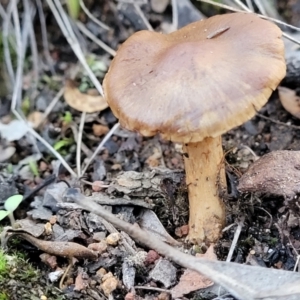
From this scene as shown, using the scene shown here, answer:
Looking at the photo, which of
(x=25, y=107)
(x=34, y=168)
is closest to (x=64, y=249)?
(x=34, y=168)

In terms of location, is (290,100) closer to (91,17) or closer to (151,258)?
(151,258)

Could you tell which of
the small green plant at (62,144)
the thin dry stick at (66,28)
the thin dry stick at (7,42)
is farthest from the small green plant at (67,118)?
the thin dry stick at (7,42)

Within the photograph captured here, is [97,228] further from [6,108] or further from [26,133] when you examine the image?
[6,108]

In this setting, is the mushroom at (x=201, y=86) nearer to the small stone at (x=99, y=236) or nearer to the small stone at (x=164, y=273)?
the small stone at (x=164, y=273)

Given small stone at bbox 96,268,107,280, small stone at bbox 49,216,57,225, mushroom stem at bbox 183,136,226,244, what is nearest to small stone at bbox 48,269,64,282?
small stone at bbox 96,268,107,280

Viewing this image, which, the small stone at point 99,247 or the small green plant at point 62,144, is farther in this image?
the small green plant at point 62,144
